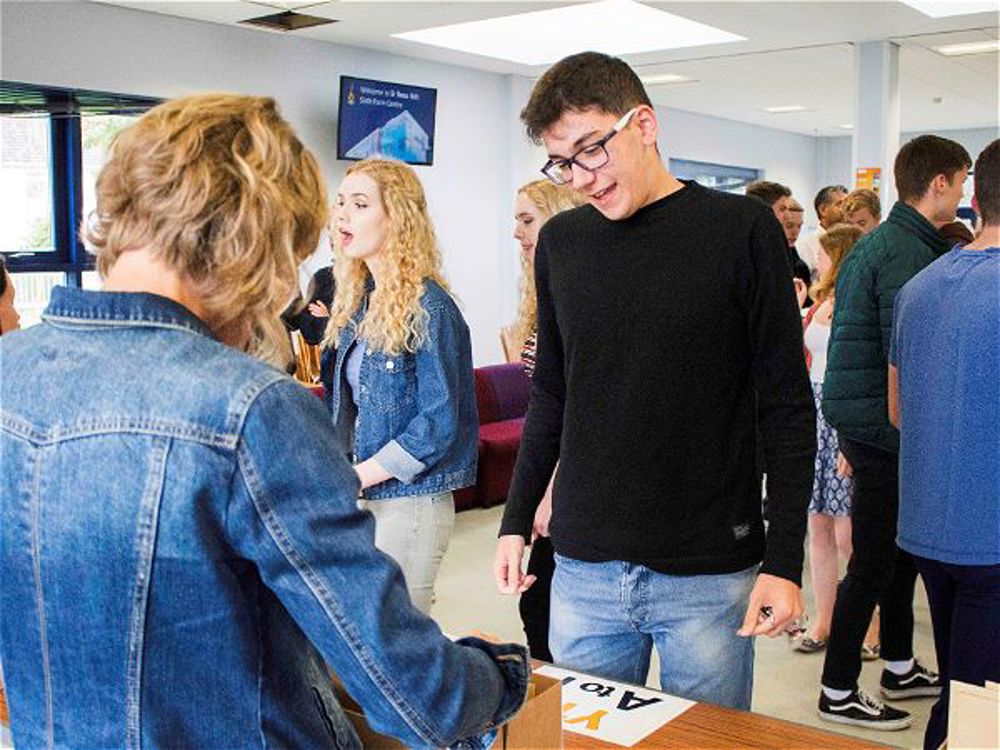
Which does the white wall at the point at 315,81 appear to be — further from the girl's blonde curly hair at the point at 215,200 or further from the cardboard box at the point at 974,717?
the cardboard box at the point at 974,717

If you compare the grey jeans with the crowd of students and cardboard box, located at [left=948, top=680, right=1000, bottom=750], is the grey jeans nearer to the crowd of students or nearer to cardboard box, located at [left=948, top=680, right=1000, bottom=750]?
the crowd of students

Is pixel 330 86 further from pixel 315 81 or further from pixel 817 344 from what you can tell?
pixel 817 344

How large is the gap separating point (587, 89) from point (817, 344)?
255cm

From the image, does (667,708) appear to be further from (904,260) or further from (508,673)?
(904,260)

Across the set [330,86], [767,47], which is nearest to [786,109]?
[767,47]

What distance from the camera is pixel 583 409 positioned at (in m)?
1.77

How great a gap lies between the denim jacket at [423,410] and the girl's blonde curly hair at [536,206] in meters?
0.35

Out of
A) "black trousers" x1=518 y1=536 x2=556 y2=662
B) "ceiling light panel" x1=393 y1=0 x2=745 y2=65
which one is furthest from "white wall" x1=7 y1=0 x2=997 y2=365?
"black trousers" x1=518 y1=536 x2=556 y2=662

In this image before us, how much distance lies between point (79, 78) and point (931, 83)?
7.94 metres

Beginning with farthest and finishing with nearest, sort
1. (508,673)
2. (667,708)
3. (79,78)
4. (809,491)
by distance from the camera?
(79,78) < (809,491) < (667,708) < (508,673)

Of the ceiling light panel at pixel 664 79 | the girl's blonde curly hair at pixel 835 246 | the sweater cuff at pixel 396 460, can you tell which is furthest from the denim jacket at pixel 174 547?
the ceiling light panel at pixel 664 79

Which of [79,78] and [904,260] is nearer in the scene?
[904,260]

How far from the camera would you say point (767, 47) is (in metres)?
8.50

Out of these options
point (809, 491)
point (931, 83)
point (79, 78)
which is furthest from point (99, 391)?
point (931, 83)
